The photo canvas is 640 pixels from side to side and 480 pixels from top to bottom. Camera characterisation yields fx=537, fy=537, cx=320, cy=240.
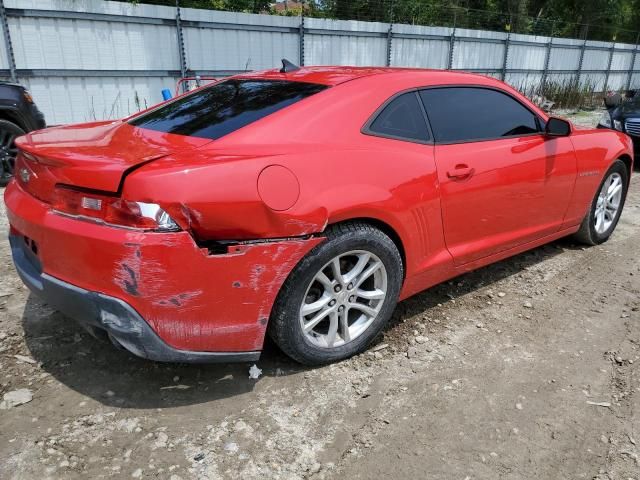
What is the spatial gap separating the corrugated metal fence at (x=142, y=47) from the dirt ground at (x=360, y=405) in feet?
22.5

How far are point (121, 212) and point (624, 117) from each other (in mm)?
8841

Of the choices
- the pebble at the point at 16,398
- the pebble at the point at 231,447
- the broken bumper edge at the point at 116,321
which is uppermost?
the broken bumper edge at the point at 116,321

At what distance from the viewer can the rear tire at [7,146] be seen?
6207 mm

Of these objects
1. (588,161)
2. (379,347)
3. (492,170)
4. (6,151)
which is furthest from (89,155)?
(6,151)

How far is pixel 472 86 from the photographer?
139 inches

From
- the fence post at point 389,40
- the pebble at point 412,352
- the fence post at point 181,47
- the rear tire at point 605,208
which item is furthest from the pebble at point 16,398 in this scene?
the fence post at point 389,40

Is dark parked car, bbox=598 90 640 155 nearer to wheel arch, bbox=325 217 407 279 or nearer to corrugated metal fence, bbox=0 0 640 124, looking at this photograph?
corrugated metal fence, bbox=0 0 640 124

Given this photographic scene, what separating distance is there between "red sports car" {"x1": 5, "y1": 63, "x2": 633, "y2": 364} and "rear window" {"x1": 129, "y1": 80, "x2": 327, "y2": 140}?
0.6 inches

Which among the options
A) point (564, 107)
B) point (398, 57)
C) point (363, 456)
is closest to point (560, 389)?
point (363, 456)

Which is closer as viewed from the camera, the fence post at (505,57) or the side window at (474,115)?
the side window at (474,115)

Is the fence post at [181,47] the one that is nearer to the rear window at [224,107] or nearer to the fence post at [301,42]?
the fence post at [301,42]

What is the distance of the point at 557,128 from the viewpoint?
12.6 ft

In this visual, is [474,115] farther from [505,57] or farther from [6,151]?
[505,57]

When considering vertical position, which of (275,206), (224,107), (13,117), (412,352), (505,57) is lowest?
(412,352)
